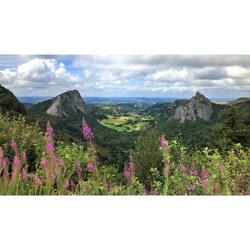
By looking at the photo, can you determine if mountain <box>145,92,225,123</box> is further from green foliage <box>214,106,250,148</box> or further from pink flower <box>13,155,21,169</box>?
pink flower <box>13,155,21,169</box>

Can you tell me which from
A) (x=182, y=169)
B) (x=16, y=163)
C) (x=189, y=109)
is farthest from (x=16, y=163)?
(x=189, y=109)

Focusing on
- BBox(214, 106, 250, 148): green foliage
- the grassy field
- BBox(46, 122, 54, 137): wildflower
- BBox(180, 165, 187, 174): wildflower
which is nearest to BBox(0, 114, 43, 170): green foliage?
BBox(46, 122, 54, 137): wildflower

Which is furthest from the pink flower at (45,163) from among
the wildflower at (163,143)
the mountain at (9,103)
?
the wildflower at (163,143)

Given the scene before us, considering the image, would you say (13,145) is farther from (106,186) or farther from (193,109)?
(193,109)
